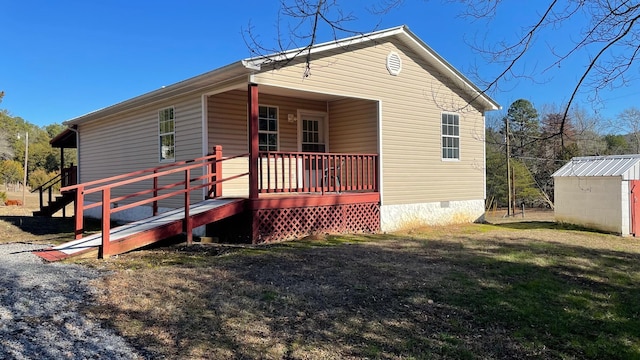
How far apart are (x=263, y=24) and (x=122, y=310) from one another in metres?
3.49

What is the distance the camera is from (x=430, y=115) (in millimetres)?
12336

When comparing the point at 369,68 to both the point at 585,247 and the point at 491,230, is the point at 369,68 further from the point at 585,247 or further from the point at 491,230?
the point at 585,247

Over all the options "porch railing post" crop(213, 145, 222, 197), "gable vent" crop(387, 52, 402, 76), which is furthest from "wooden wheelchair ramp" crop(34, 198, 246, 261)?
"gable vent" crop(387, 52, 402, 76)

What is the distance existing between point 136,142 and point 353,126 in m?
6.11

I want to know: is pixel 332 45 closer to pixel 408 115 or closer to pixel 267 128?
pixel 267 128

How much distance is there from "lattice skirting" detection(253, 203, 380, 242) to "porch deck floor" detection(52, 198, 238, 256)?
0.86 meters

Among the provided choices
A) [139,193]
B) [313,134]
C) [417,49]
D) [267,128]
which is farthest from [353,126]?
[139,193]

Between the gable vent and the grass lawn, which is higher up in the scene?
the gable vent

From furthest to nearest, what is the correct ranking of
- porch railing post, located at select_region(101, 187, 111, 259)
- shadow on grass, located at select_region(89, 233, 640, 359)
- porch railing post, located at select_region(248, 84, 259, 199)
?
porch railing post, located at select_region(248, 84, 259, 199) → porch railing post, located at select_region(101, 187, 111, 259) → shadow on grass, located at select_region(89, 233, 640, 359)

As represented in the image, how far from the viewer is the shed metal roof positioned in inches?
502

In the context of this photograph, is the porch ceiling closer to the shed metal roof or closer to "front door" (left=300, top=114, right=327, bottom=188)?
"front door" (left=300, top=114, right=327, bottom=188)

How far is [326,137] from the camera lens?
12.5 m

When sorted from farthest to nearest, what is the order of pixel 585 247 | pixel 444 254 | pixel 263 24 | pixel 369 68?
pixel 369 68, pixel 585 247, pixel 444 254, pixel 263 24

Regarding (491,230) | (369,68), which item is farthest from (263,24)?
(491,230)
